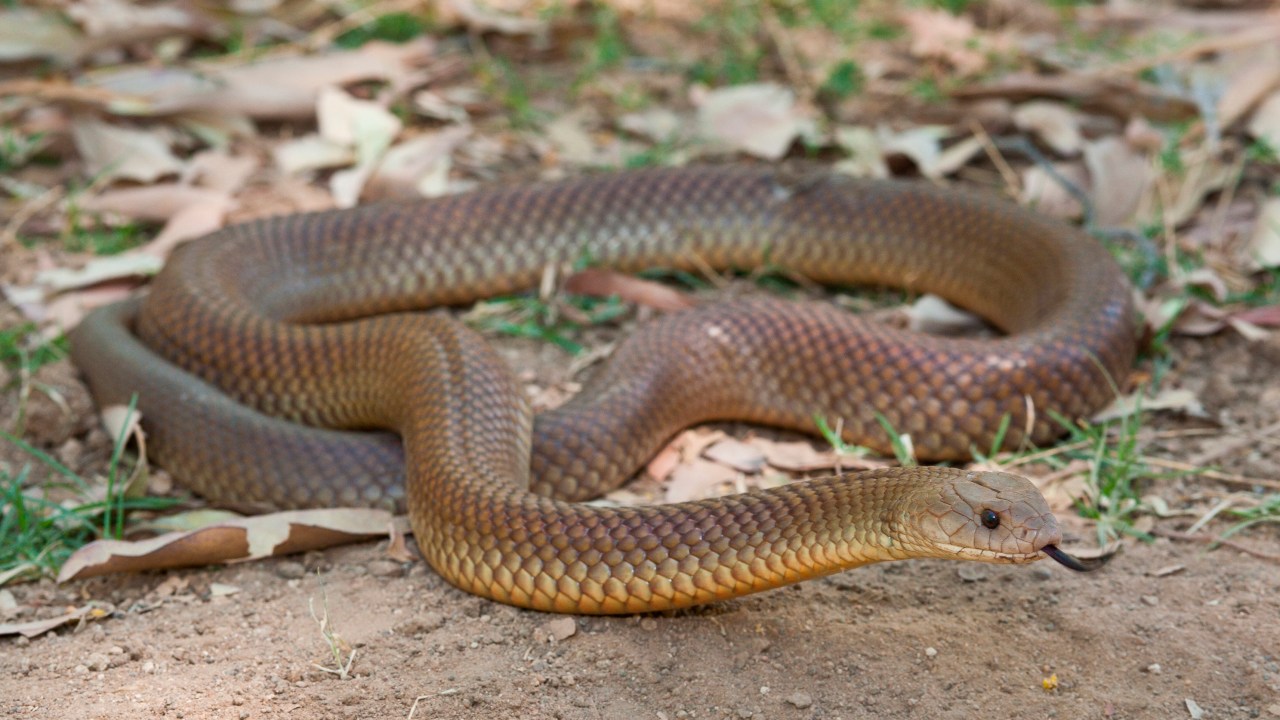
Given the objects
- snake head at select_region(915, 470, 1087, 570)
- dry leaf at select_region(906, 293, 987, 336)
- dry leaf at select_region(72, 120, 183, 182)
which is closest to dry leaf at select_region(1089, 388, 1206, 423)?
dry leaf at select_region(906, 293, 987, 336)

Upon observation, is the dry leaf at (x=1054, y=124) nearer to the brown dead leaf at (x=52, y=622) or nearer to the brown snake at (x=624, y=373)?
the brown snake at (x=624, y=373)

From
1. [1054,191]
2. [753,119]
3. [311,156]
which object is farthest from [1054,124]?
[311,156]

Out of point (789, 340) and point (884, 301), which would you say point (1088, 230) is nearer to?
point (884, 301)

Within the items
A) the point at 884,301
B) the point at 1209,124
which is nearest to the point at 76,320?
the point at 884,301

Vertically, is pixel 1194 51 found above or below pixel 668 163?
above

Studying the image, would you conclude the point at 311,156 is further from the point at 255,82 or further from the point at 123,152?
the point at 123,152

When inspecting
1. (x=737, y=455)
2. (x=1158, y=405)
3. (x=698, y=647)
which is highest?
(x=698, y=647)
